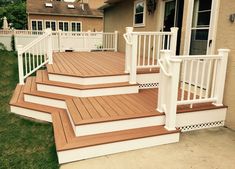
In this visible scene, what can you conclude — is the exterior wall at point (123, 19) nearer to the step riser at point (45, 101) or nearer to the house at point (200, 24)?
the house at point (200, 24)

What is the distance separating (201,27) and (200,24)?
0.31 ft

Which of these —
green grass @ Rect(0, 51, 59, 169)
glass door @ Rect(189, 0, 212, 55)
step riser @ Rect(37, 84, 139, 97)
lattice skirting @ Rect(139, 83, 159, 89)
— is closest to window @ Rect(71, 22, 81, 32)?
green grass @ Rect(0, 51, 59, 169)

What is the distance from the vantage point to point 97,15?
79.8 feet

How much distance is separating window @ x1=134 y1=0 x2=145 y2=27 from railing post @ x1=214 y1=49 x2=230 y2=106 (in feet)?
14.5

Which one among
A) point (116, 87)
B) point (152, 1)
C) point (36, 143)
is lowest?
point (36, 143)

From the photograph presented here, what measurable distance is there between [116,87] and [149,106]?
93cm

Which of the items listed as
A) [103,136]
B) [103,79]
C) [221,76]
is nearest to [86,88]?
[103,79]

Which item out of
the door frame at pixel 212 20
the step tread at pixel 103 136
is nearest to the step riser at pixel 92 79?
the step tread at pixel 103 136

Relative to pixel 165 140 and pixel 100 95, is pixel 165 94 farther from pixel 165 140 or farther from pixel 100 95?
pixel 100 95

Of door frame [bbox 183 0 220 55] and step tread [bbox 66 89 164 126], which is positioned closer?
step tread [bbox 66 89 164 126]

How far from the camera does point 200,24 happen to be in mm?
4867

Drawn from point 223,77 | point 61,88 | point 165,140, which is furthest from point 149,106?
point 61,88

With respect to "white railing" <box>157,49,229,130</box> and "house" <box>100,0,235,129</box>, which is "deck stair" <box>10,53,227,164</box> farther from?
"house" <box>100,0,235,129</box>

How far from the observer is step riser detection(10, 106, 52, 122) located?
4.48 m
